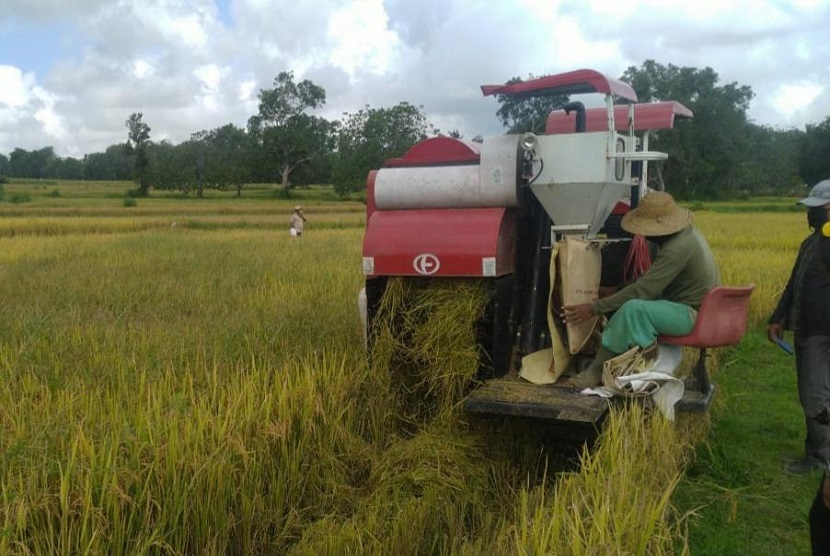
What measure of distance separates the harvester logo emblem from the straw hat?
118 centimetres

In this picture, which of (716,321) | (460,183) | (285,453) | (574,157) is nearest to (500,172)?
(460,183)

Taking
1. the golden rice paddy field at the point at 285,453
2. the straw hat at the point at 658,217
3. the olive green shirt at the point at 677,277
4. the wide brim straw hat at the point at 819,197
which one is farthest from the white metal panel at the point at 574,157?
the wide brim straw hat at the point at 819,197

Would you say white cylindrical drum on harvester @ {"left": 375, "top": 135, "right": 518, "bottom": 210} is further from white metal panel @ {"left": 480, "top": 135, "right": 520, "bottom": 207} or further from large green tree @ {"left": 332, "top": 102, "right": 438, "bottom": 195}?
large green tree @ {"left": 332, "top": 102, "right": 438, "bottom": 195}

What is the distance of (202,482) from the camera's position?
3191 millimetres

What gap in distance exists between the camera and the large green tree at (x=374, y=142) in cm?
4981

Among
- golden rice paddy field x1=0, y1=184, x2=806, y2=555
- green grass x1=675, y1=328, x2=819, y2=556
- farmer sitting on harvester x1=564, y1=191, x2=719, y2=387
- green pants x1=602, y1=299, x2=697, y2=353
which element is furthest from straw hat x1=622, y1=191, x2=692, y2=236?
green grass x1=675, y1=328, x2=819, y2=556

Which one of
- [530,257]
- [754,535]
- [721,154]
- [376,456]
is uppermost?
[721,154]

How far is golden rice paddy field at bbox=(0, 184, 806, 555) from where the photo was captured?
2.81 meters

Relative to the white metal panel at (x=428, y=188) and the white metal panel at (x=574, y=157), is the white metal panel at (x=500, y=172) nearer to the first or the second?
the white metal panel at (x=428, y=188)

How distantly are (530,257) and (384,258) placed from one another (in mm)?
1060

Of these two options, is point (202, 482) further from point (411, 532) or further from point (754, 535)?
point (754, 535)

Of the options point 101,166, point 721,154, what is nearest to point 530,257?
point 721,154

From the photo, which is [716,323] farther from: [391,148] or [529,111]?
[391,148]

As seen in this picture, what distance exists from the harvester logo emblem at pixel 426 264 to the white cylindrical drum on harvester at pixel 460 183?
373 mm
